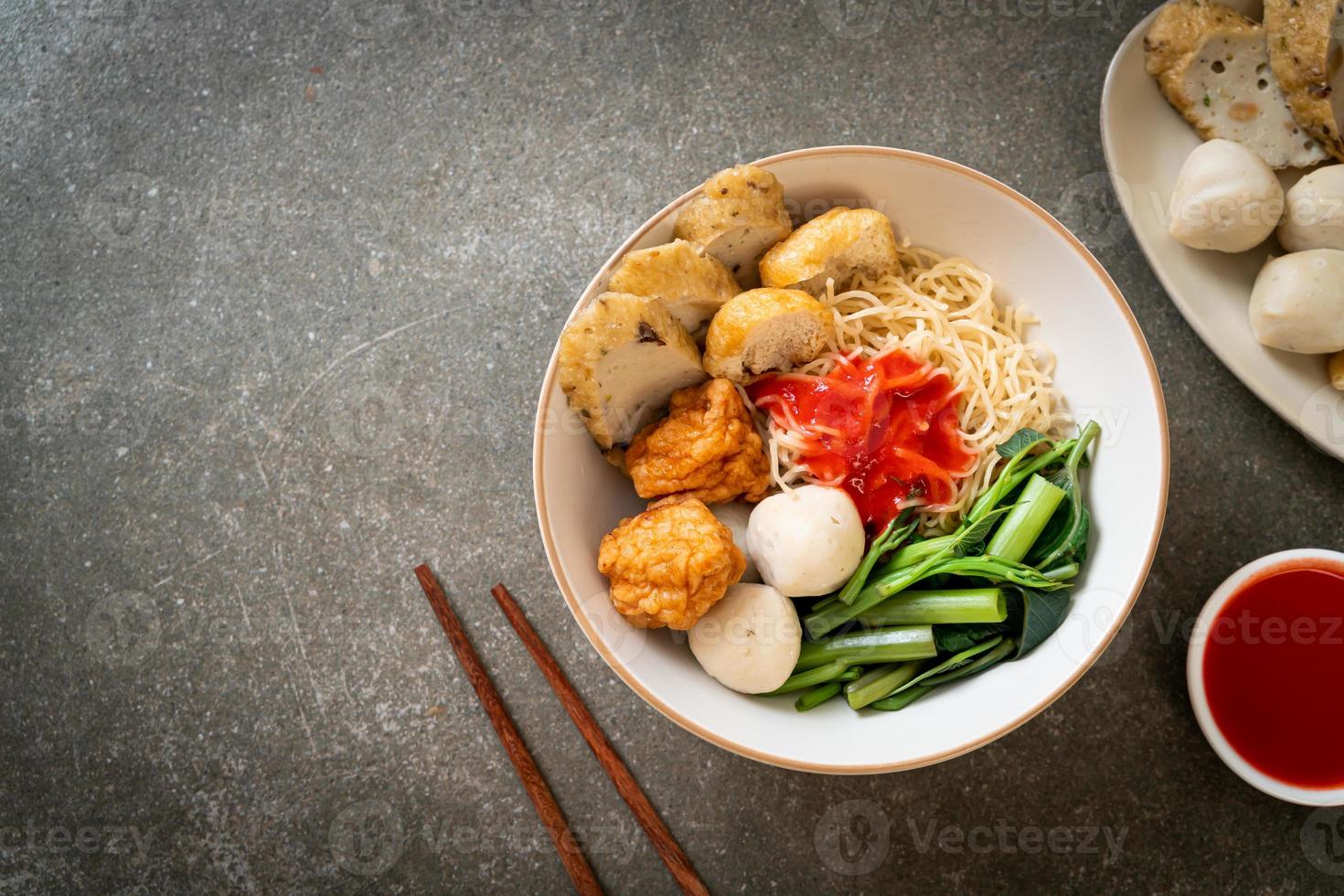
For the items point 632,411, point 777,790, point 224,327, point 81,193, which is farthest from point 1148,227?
point 81,193

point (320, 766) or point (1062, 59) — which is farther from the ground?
point (1062, 59)

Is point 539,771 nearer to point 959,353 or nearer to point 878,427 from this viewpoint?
point 878,427

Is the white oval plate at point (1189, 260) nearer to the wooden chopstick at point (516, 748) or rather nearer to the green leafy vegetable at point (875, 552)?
the green leafy vegetable at point (875, 552)

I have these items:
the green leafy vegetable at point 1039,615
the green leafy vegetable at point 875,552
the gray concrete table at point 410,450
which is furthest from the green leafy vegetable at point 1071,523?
the gray concrete table at point 410,450

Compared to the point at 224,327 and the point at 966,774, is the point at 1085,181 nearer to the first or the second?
the point at 966,774

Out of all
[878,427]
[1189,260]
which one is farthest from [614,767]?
[1189,260]

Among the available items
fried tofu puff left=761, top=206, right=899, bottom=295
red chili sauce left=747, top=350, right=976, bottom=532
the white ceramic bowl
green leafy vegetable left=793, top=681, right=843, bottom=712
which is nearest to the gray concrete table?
the white ceramic bowl

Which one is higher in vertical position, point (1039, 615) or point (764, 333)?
point (764, 333)
